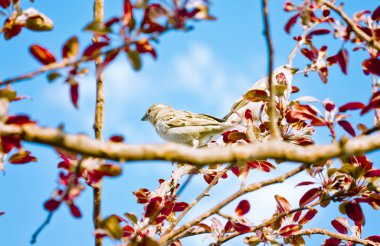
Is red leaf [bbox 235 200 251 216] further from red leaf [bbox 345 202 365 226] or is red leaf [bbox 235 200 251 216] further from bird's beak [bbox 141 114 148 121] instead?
bird's beak [bbox 141 114 148 121]

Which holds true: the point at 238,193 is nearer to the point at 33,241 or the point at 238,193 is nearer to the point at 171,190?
the point at 33,241

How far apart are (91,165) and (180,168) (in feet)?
6.69

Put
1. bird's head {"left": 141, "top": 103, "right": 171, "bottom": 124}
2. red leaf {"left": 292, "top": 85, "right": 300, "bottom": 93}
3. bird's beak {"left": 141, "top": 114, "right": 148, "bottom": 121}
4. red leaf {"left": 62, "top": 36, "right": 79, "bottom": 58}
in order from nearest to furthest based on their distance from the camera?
red leaf {"left": 62, "top": 36, "right": 79, "bottom": 58}
red leaf {"left": 292, "top": 85, "right": 300, "bottom": 93}
bird's head {"left": 141, "top": 103, "right": 171, "bottom": 124}
bird's beak {"left": 141, "top": 114, "right": 148, "bottom": 121}

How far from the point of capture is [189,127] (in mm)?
6398

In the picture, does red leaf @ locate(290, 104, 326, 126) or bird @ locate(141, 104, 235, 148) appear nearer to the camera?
red leaf @ locate(290, 104, 326, 126)

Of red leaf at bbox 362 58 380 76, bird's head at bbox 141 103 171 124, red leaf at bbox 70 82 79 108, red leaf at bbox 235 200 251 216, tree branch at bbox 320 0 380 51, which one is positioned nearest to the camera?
red leaf at bbox 70 82 79 108

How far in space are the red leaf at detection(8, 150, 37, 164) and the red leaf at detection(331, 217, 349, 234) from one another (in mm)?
1856

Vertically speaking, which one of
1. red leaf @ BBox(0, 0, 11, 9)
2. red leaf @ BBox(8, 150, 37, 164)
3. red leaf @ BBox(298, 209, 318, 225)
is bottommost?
red leaf @ BBox(298, 209, 318, 225)

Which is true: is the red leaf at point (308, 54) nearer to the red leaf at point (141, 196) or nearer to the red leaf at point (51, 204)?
the red leaf at point (141, 196)

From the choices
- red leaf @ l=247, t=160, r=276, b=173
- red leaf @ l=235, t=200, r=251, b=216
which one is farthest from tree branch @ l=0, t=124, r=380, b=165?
red leaf @ l=247, t=160, r=276, b=173

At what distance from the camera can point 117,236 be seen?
194cm

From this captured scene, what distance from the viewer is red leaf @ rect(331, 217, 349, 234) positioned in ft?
9.78

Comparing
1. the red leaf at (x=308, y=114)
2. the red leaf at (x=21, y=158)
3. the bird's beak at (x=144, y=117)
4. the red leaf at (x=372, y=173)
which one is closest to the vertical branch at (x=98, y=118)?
the red leaf at (x=21, y=158)

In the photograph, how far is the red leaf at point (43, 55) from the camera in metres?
1.93
